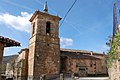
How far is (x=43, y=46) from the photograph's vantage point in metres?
29.1

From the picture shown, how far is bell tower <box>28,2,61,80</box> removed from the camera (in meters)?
27.9

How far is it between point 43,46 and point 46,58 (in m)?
2.06

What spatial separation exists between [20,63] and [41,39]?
584 centimetres

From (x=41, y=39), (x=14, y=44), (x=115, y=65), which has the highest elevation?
(x=41, y=39)

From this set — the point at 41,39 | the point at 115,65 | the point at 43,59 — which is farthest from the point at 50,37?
the point at 115,65

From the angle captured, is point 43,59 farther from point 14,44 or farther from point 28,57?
point 14,44

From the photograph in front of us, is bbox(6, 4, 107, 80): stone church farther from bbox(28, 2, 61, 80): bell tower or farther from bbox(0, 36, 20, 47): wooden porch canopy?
bbox(0, 36, 20, 47): wooden porch canopy

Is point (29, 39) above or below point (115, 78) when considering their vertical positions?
above

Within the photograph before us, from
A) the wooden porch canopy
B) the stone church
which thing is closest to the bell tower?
the stone church

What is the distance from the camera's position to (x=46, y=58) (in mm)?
28891

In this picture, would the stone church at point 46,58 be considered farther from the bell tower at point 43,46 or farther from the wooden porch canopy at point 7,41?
the wooden porch canopy at point 7,41

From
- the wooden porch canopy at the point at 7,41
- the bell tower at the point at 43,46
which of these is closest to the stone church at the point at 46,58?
the bell tower at the point at 43,46

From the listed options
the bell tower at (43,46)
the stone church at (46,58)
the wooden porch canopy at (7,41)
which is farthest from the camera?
the stone church at (46,58)

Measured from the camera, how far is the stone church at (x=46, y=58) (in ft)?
92.5
